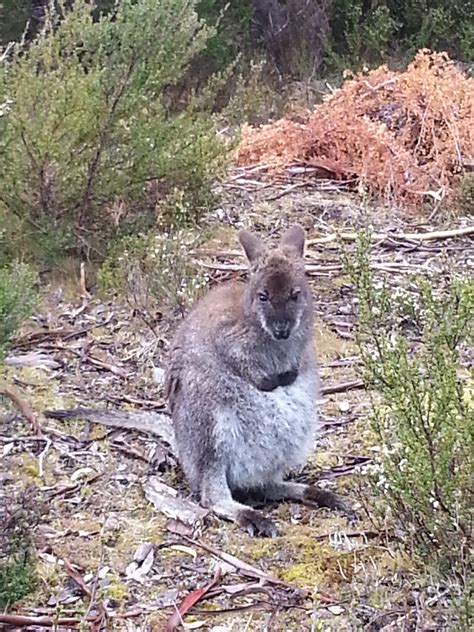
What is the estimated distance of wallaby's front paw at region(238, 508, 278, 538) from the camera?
3772 millimetres

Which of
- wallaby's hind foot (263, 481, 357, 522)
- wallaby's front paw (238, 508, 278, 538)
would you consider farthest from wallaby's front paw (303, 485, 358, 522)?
wallaby's front paw (238, 508, 278, 538)

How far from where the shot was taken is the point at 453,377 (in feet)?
9.62

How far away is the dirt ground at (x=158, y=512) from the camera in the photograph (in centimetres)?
330

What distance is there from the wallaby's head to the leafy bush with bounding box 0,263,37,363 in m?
0.83

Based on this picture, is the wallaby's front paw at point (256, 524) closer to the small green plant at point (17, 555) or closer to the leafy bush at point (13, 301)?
the small green plant at point (17, 555)

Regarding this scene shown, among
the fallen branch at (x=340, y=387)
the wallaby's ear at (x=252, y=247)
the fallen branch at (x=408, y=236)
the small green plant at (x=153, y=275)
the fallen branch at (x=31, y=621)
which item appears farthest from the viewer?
the fallen branch at (x=408, y=236)

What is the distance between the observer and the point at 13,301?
13.4 feet

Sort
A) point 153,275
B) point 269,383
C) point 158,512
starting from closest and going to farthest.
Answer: point 158,512
point 269,383
point 153,275

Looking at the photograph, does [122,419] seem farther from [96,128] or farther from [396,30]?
[396,30]

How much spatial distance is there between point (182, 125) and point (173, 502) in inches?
116

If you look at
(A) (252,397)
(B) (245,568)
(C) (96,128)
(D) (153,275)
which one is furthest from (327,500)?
(C) (96,128)

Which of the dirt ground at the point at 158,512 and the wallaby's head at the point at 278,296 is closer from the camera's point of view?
the dirt ground at the point at 158,512

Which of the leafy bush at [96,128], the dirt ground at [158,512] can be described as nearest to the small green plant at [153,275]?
the dirt ground at [158,512]

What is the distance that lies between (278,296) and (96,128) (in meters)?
2.28
